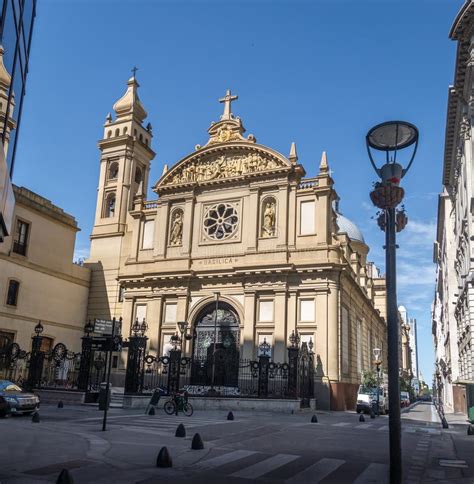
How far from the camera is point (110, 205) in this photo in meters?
46.2

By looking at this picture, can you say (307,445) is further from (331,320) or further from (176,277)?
(176,277)

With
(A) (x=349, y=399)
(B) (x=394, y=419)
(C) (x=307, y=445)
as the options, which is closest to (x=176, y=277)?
(A) (x=349, y=399)

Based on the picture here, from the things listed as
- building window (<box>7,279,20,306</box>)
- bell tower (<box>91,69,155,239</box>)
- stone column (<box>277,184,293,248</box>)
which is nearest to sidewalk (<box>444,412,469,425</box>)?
stone column (<box>277,184,293,248</box>)

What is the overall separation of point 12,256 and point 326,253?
830 inches

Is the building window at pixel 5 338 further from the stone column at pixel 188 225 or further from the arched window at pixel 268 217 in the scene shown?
the arched window at pixel 268 217

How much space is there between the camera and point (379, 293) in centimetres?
7625

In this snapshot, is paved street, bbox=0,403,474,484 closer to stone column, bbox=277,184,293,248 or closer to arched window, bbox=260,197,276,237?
stone column, bbox=277,184,293,248

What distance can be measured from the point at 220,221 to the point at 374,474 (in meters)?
31.1

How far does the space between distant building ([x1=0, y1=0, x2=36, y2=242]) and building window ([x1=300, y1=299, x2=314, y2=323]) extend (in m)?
24.5

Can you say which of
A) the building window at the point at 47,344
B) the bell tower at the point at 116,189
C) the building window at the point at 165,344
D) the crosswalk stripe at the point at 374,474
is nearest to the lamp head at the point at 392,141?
the crosswalk stripe at the point at 374,474

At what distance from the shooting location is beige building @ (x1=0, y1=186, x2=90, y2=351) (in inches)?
1366

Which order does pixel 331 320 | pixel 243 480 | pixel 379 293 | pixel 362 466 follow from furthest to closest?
pixel 379 293 → pixel 331 320 → pixel 362 466 → pixel 243 480

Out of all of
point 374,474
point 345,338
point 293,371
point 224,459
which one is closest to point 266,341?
point 293,371

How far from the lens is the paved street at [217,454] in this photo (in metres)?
9.14
